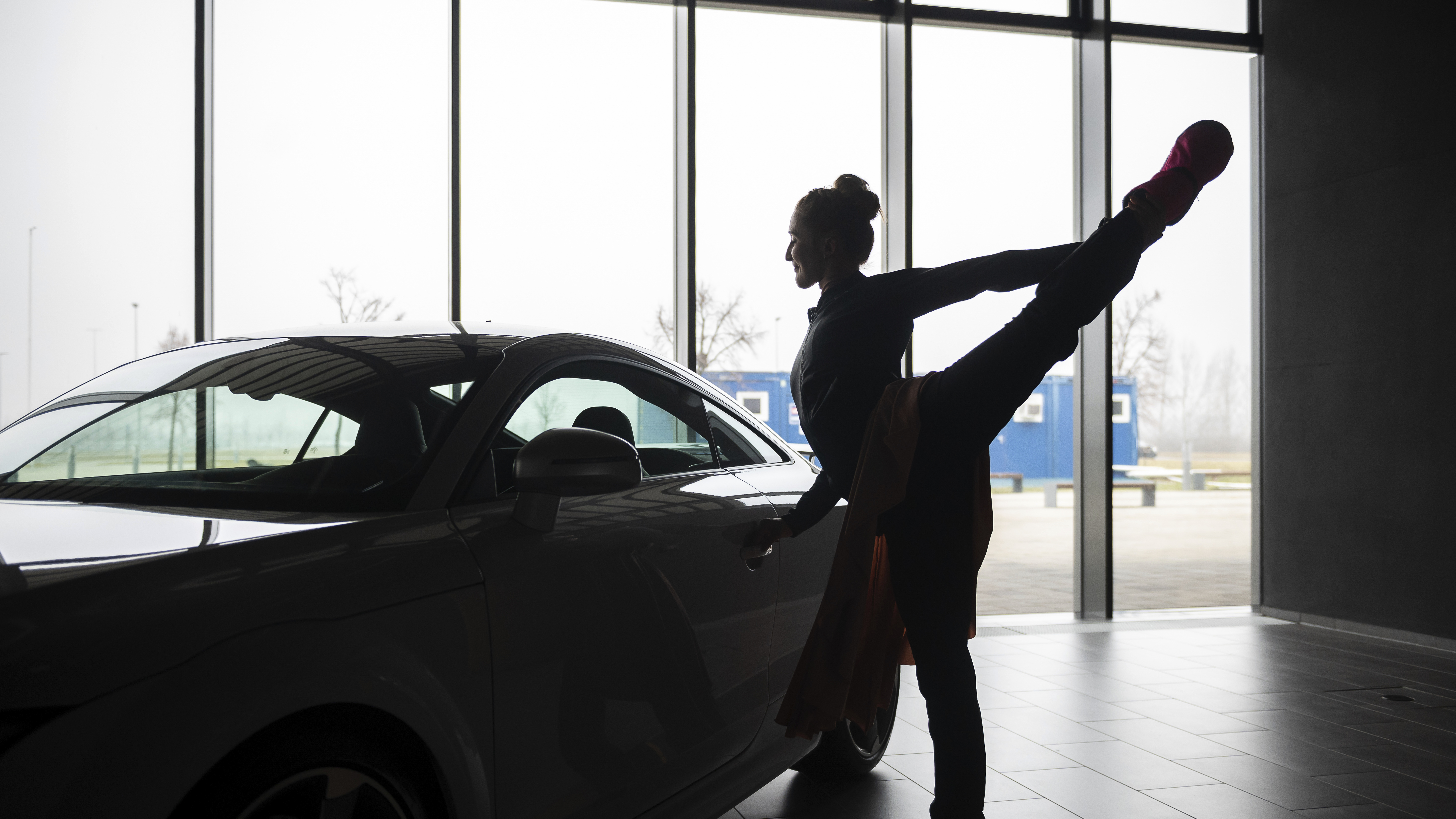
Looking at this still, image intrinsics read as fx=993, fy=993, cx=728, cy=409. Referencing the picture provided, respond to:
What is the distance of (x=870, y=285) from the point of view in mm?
2148

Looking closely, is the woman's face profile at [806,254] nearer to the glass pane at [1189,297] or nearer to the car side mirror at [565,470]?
the car side mirror at [565,470]

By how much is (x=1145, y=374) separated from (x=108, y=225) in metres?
5.90

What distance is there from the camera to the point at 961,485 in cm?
204

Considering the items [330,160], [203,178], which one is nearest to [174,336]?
[203,178]

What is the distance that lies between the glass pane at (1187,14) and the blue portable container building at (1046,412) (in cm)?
228

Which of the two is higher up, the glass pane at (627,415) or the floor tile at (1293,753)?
the glass pane at (627,415)

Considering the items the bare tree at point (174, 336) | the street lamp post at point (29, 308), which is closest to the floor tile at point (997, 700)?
the bare tree at point (174, 336)

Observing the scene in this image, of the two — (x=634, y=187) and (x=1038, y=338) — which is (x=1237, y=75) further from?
(x=1038, y=338)

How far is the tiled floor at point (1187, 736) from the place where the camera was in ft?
9.14

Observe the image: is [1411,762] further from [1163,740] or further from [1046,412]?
[1046,412]

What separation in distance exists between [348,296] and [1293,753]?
14.5 feet

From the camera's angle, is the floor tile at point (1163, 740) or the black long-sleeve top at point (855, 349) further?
the floor tile at point (1163, 740)

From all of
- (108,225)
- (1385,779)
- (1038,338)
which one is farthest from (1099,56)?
(108,225)

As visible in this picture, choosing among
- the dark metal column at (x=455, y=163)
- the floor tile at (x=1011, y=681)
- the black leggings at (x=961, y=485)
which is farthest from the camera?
the dark metal column at (x=455, y=163)
